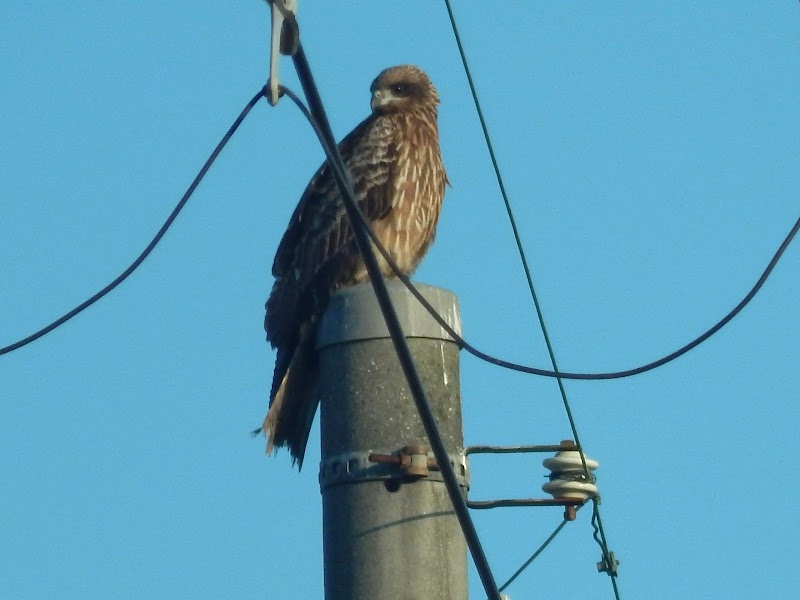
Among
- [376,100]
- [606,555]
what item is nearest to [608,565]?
[606,555]

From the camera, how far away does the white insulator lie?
5133 millimetres

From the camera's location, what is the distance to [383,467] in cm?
430

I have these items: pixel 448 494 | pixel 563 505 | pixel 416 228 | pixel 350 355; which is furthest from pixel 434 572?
pixel 416 228

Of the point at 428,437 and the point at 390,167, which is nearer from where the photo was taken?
the point at 428,437

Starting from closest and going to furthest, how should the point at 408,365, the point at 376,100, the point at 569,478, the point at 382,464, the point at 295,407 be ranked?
1. the point at 408,365
2. the point at 382,464
3. the point at 569,478
4. the point at 295,407
5. the point at 376,100

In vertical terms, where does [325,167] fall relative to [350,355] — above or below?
above

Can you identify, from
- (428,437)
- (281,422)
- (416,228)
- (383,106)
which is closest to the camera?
(428,437)

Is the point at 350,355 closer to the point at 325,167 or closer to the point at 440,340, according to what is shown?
the point at 440,340

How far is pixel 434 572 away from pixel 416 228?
15.5ft

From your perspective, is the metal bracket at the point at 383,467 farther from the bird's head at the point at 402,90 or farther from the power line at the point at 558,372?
the bird's head at the point at 402,90

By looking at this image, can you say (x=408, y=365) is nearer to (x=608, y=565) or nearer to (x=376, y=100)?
(x=608, y=565)

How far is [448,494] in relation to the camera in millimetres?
4297

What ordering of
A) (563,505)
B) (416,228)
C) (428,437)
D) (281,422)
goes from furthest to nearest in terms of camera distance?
(416,228)
(281,422)
(563,505)
(428,437)

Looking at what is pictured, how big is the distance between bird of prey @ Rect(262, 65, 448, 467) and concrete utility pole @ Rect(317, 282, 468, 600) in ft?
10.7
